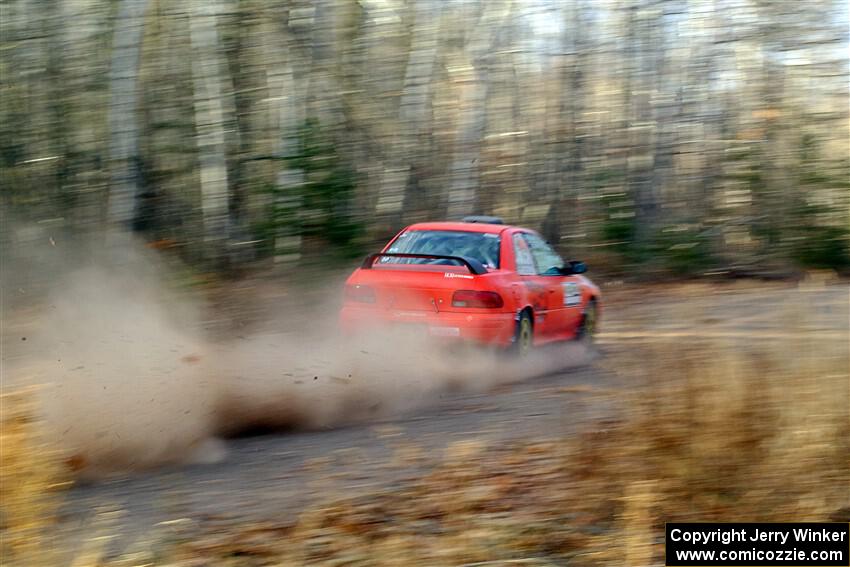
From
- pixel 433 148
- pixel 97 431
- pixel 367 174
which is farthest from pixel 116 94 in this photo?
pixel 97 431

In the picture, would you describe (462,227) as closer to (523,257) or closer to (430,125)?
(523,257)

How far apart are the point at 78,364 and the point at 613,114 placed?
22.5m

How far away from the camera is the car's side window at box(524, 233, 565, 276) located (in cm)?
1208

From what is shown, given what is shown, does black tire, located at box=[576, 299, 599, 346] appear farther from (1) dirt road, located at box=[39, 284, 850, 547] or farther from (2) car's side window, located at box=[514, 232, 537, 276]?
(1) dirt road, located at box=[39, 284, 850, 547]

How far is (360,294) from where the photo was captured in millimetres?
10672

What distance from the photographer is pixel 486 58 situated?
2600 centimetres

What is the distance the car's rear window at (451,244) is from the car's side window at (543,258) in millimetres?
797

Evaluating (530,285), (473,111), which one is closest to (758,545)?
(530,285)

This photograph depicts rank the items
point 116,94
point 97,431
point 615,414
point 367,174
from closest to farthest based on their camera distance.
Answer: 1. point 615,414
2. point 97,431
3. point 116,94
4. point 367,174

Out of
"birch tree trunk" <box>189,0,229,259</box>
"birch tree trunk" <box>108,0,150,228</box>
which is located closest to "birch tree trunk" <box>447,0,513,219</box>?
"birch tree trunk" <box>189,0,229,259</box>

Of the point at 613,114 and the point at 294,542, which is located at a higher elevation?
the point at 613,114

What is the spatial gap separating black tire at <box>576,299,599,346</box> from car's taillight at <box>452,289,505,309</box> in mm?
2799

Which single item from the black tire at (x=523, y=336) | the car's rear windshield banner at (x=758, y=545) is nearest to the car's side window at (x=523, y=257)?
the black tire at (x=523, y=336)

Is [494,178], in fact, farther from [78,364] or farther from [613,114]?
[78,364]
